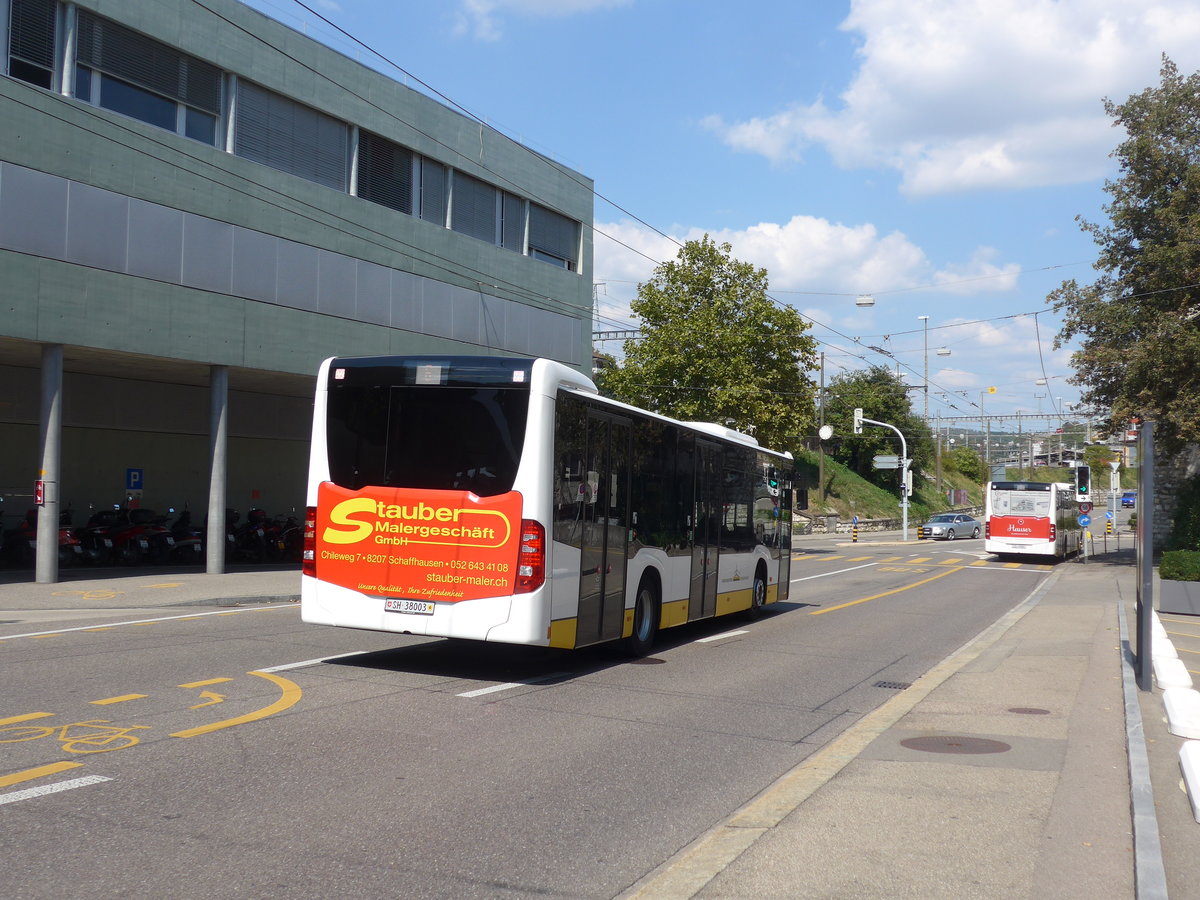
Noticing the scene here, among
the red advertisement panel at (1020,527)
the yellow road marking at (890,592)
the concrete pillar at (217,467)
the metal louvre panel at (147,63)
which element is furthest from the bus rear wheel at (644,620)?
the red advertisement panel at (1020,527)

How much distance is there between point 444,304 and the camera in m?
29.2

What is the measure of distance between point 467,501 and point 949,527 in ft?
201

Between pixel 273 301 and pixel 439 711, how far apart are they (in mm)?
17299

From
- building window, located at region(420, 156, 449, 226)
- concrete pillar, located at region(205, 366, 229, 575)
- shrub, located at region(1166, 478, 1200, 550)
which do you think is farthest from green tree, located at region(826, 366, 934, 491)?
concrete pillar, located at region(205, 366, 229, 575)

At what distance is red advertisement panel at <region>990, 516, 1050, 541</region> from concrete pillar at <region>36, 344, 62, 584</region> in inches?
1303

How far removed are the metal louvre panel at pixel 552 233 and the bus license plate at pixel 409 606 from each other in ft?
78.0

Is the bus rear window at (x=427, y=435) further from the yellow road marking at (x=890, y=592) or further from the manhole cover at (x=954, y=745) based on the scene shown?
the yellow road marking at (x=890, y=592)

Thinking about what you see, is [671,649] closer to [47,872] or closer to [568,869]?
[568,869]

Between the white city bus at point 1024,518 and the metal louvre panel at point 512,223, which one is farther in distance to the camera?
the white city bus at point 1024,518

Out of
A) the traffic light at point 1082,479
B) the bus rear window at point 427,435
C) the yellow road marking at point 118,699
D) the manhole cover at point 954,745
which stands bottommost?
the yellow road marking at point 118,699

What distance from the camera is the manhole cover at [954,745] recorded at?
25.9 feet

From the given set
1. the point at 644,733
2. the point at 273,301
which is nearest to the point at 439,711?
the point at 644,733

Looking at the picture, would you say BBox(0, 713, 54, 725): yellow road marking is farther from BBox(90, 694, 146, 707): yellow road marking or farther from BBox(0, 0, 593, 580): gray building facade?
BBox(0, 0, 593, 580): gray building facade

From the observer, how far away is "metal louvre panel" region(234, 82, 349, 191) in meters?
23.8
